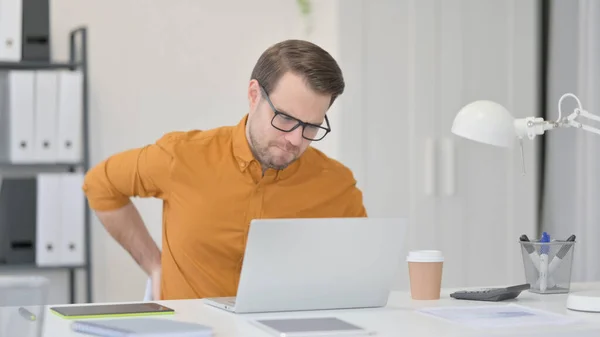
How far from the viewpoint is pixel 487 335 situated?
5.26 feet

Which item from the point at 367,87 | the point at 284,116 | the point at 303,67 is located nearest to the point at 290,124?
the point at 284,116

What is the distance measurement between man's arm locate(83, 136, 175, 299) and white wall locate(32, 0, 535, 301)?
1.14 meters

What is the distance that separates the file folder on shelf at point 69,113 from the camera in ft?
11.4

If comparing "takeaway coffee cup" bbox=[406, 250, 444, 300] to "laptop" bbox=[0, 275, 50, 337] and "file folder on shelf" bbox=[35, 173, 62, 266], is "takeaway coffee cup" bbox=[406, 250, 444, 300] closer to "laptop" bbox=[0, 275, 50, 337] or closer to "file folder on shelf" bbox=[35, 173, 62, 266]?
"laptop" bbox=[0, 275, 50, 337]

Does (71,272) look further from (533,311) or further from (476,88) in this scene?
(533,311)

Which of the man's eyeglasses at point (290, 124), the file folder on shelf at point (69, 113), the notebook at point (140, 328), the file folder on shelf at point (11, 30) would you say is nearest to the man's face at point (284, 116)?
the man's eyeglasses at point (290, 124)

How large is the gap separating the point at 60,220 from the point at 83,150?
31cm

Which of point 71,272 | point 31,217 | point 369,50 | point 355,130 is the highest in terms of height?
point 369,50

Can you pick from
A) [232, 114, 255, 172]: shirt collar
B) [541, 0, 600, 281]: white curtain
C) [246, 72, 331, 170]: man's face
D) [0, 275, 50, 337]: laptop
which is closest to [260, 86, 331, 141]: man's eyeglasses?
[246, 72, 331, 170]: man's face

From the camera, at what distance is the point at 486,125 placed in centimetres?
211

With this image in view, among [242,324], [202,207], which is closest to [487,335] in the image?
[242,324]

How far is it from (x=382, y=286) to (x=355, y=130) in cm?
167

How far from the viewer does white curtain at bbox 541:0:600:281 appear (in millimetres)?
3541

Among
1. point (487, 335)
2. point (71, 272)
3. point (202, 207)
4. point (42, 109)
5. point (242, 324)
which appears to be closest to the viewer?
point (487, 335)
